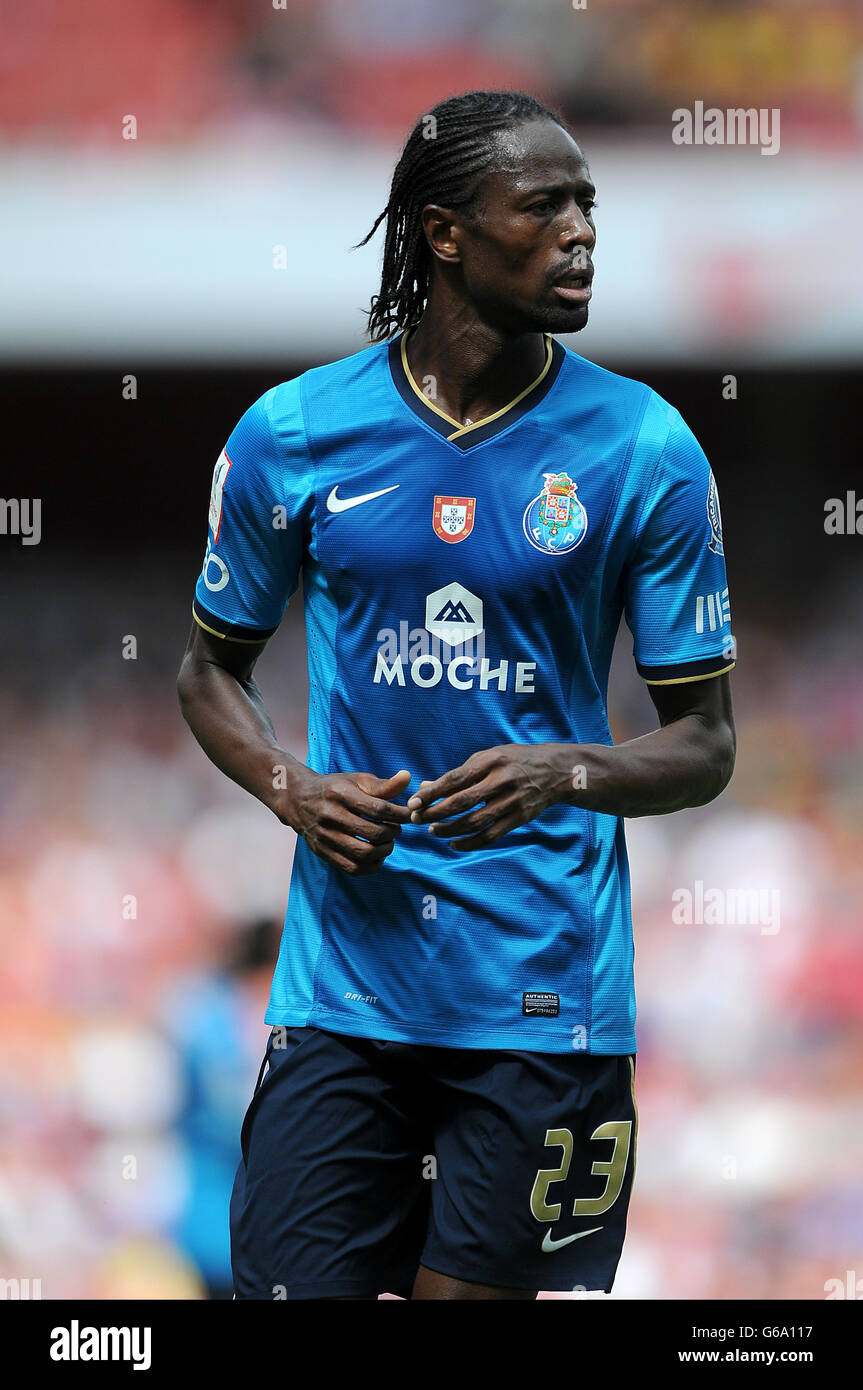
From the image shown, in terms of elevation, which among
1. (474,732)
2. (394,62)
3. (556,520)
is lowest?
(474,732)

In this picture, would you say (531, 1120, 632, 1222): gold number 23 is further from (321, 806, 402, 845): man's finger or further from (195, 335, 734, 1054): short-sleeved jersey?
(321, 806, 402, 845): man's finger

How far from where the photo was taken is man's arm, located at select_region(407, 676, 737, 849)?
1979mm

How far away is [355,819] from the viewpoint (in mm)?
2025

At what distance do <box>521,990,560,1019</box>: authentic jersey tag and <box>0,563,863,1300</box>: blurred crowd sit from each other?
268cm

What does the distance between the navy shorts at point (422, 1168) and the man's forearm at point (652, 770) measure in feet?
1.14

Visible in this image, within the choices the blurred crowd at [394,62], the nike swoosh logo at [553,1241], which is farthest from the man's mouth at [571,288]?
the blurred crowd at [394,62]

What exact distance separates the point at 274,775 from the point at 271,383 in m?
2.87

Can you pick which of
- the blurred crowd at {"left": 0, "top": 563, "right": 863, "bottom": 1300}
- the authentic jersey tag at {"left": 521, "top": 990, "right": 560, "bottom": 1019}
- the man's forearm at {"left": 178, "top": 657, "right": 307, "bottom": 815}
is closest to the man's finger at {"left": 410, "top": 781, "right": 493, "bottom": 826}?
the man's forearm at {"left": 178, "top": 657, "right": 307, "bottom": 815}

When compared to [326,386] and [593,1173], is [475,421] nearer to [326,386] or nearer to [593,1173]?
[326,386]

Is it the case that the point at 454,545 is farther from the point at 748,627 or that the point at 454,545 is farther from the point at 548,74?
the point at 748,627

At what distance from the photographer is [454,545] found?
7.29 feet

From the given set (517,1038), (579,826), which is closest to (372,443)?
(579,826)

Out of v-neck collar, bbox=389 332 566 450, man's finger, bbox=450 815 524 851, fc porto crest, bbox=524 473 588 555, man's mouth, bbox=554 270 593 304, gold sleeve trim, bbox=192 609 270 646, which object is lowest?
man's finger, bbox=450 815 524 851

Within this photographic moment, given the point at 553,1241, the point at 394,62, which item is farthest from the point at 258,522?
the point at 394,62
